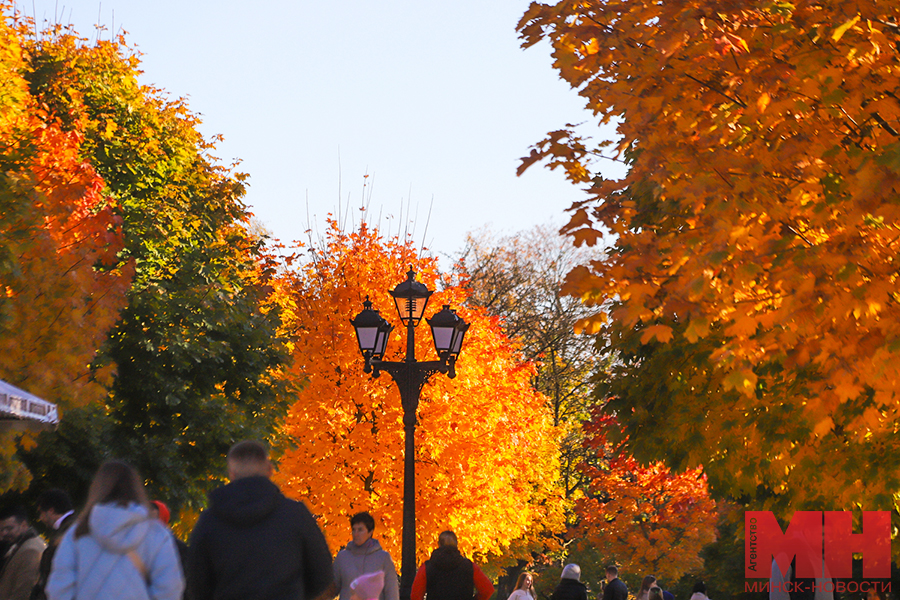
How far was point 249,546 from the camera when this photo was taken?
4.86 meters

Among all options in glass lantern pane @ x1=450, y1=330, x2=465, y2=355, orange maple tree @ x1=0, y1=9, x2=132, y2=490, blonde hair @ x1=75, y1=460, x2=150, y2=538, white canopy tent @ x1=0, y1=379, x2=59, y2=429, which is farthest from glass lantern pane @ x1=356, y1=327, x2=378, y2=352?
blonde hair @ x1=75, y1=460, x2=150, y2=538

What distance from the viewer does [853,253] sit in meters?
5.64

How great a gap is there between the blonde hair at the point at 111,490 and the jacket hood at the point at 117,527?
34mm

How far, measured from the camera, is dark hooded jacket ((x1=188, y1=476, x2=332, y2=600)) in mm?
4836

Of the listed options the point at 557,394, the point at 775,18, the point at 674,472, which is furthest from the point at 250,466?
the point at 557,394

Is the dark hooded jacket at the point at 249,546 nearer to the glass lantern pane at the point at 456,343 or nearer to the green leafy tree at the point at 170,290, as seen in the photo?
the glass lantern pane at the point at 456,343

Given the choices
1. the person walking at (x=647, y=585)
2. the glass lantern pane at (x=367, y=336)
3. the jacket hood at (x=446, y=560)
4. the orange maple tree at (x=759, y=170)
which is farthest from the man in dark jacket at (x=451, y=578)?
the person walking at (x=647, y=585)

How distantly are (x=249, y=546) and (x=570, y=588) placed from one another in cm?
891

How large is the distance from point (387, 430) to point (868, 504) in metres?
16.9

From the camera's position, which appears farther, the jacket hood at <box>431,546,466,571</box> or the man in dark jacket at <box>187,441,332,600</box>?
the jacket hood at <box>431,546,466,571</box>

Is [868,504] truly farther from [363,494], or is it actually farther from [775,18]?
[363,494]

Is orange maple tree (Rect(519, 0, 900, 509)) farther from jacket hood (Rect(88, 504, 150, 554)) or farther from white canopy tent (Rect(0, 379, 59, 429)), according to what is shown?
white canopy tent (Rect(0, 379, 59, 429))

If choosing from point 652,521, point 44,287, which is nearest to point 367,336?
point 44,287

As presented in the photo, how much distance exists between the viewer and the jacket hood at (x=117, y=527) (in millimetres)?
4973
